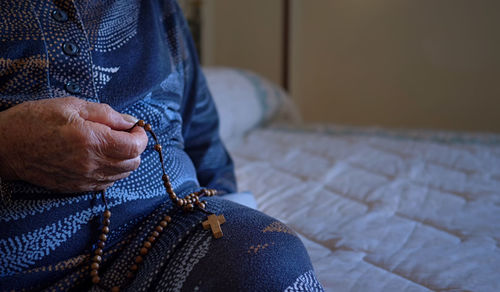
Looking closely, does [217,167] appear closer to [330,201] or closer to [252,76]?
[330,201]

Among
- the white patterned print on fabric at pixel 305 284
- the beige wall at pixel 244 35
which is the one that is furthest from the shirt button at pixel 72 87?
the beige wall at pixel 244 35

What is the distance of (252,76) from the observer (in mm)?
1854

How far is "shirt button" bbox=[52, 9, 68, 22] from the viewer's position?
49cm

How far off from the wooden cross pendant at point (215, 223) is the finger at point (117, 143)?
4.5 inches

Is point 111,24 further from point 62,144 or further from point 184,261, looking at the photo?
point 184,261

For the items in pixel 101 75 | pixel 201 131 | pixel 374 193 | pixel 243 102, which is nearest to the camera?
pixel 101 75

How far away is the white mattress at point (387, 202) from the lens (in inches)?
24.0

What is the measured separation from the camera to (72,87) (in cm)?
48

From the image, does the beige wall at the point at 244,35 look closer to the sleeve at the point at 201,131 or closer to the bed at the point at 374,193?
the bed at the point at 374,193

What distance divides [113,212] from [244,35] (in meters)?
2.61

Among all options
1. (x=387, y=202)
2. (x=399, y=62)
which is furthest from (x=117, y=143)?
(x=399, y=62)

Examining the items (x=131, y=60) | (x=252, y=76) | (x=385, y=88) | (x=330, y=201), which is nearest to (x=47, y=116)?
(x=131, y=60)

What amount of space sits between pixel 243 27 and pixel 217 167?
7.56ft

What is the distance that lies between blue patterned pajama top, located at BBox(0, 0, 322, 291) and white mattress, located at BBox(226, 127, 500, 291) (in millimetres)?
199
